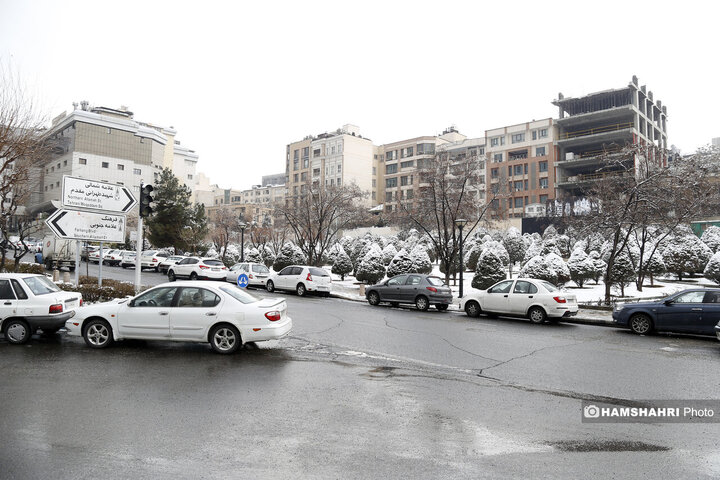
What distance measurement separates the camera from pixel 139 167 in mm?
74875

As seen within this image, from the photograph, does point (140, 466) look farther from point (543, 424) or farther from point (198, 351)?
point (198, 351)

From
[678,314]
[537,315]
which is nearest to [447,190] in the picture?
[537,315]

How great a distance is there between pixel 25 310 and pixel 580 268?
971 inches

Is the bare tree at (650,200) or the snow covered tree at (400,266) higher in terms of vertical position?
the bare tree at (650,200)

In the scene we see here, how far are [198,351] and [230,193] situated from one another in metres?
134

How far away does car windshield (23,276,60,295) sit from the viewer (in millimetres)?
10387

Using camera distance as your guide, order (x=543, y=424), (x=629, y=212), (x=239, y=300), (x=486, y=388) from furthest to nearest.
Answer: (x=629, y=212), (x=239, y=300), (x=486, y=388), (x=543, y=424)

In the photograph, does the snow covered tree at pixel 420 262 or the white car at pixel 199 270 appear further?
the white car at pixel 199 270

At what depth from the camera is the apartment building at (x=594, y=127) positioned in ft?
211

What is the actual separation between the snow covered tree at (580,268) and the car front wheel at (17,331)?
24448 mm

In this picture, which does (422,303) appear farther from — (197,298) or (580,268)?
(580,268)

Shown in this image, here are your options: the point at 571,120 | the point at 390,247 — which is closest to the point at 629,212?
the point at 390,247

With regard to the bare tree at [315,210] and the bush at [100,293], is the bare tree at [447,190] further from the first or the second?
the bush at [100,293]

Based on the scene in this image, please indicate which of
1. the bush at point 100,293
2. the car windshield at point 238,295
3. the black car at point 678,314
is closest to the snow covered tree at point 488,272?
the black car at point 678,314
